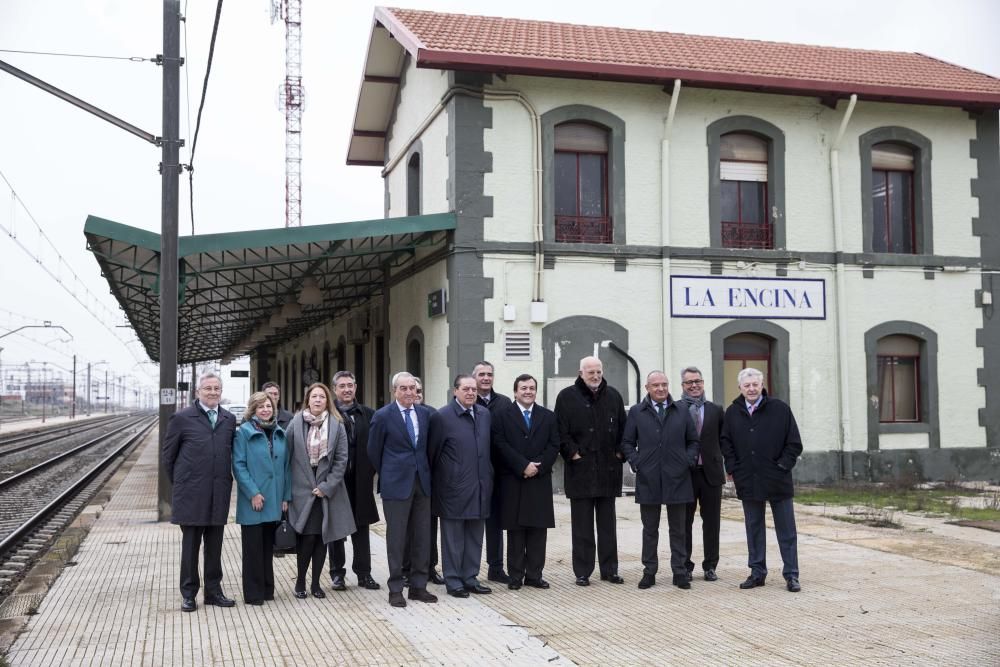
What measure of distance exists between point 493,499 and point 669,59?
10243 millimetres

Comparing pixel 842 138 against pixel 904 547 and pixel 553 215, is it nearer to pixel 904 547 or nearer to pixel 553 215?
pixel 553 215

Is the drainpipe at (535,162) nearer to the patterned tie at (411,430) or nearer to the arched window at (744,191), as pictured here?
the arched window at (744,191)

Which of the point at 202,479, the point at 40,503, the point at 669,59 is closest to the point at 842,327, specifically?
the point at 669,59

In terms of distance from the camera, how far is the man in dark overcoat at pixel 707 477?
8.66 meters

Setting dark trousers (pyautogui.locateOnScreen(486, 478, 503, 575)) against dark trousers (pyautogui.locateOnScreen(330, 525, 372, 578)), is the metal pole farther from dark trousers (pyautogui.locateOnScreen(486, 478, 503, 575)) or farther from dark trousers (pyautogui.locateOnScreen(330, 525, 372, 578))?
dark trousers (pyautogui.locateOnScreen(486, 478, 503, 575))

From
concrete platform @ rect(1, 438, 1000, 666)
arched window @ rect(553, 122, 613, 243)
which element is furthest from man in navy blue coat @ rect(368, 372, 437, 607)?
arched window @ rect(553, 122, 613, 243)

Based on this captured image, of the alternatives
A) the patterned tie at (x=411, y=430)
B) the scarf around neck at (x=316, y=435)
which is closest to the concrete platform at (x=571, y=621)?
the scarf around neck at (x=316, y=435)

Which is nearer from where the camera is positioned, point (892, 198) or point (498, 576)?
point (498, 576)

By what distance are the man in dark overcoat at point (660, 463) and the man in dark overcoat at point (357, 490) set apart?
2182mm

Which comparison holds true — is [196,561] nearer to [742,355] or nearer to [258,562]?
[258,562]

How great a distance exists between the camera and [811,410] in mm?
16938

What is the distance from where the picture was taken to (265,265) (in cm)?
1625

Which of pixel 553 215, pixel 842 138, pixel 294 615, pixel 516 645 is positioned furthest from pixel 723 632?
pixel 842 138

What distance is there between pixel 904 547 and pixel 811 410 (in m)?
7.03
